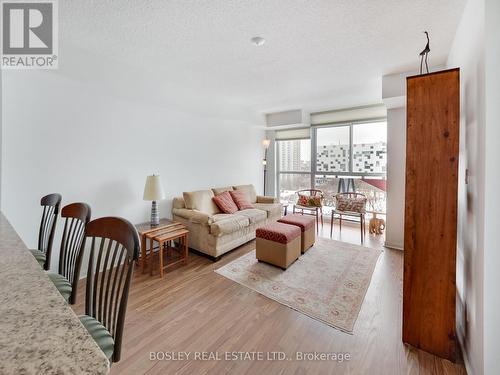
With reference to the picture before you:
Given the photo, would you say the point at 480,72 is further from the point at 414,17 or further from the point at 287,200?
the point at 287,200

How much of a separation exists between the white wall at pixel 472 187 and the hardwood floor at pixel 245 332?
0.32 meters

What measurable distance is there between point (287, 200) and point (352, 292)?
12.3ft

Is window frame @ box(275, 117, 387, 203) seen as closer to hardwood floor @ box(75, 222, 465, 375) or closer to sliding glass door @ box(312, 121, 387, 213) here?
sliding glass door @ box(312, 121, 387, 213)

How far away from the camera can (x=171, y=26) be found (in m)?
1.99

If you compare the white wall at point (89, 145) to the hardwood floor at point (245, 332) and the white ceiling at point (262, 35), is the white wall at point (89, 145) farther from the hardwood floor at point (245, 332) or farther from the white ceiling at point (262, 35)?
the hardwood floor at point (245, 332)

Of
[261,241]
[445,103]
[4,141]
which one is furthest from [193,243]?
[445,103]

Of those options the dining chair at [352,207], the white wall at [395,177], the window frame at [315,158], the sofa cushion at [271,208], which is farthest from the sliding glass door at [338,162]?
the sofa cushion at [271,208]

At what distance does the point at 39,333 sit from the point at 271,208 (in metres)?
3.90

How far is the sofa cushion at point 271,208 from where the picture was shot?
422 cm

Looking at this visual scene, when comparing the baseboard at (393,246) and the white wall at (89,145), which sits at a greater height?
the white wall at (89,145)

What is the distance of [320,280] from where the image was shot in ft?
8.48

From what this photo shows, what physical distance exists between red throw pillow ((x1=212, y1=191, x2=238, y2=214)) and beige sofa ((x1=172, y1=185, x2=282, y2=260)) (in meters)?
0.09

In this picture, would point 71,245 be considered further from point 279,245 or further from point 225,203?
point 225,203

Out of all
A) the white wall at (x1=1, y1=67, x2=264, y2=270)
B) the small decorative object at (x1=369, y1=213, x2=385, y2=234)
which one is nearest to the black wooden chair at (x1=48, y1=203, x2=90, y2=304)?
the white wall at (x1=1, y1=67, x2=264, y2=270)
